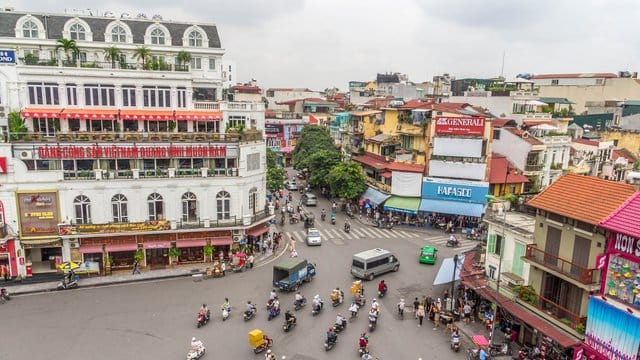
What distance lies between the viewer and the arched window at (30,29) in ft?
133

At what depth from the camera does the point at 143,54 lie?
39.8 meters

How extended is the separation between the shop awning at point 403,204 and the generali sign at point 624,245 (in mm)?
29971

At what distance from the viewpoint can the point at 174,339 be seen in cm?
2547

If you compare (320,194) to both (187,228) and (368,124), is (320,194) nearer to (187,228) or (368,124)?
(368,124)

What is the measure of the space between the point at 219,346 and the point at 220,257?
43.3ft

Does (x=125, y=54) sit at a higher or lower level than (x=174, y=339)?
higher

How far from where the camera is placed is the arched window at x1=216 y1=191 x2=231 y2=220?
37.7 m

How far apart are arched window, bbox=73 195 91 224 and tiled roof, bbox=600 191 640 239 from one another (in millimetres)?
34278

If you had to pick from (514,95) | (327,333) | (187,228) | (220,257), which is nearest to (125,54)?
(187,228)

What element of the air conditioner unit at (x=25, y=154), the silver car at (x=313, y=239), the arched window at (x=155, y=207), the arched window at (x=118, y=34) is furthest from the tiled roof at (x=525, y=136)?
the air conditioner unit at (x=25, y=154)

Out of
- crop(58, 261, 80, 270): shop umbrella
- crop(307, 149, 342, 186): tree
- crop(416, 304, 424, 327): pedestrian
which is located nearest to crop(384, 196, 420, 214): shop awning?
crop(307, 149, 342, 186): tree

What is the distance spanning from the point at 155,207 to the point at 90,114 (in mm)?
10217

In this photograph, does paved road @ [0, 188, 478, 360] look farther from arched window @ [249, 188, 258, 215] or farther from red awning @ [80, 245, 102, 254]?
arched window @ [249, 188, 258, 215]

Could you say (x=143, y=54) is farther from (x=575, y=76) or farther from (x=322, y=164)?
(x=575, y=76)
